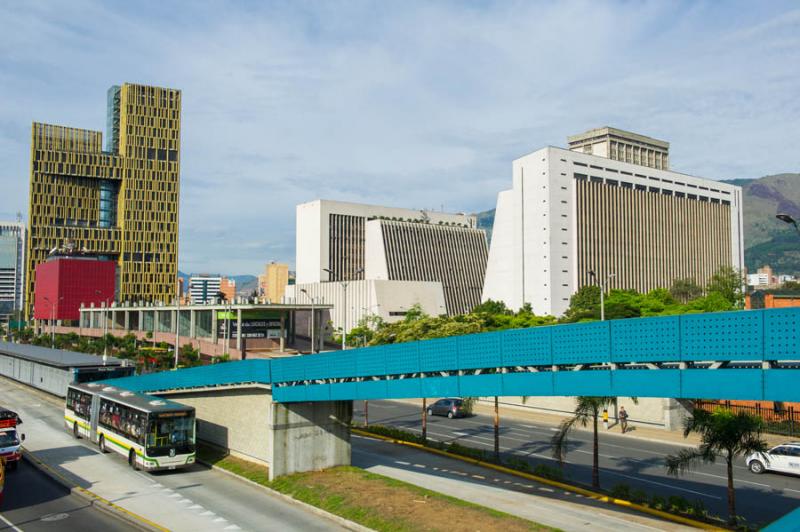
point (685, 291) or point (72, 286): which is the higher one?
point (72, 286)

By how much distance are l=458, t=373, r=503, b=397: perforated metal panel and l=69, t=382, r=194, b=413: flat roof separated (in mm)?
15400

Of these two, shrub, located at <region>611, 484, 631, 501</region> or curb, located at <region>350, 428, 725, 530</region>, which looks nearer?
curb, located at <region>350, 428, 725, 530</region>

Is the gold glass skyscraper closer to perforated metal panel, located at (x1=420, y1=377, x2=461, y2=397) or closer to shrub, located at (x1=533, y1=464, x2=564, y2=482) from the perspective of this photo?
shrub, located at (x1=533, y1=464, x2=564, y2=482)

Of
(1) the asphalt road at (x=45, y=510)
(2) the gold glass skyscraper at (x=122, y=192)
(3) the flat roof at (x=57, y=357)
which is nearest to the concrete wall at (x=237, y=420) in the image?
(1) the asphalt road at (x=45, y=510)

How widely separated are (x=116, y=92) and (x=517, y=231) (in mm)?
118515

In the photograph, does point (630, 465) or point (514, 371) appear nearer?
point (514, 371)

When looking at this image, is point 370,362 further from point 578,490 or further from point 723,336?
point 723,336

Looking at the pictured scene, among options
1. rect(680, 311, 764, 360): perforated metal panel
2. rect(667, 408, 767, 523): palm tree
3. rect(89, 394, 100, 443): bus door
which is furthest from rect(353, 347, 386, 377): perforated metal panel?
rect(89, 394, 100, 443): bus door

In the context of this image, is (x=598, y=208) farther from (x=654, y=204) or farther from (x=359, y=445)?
(x=359, y=445)

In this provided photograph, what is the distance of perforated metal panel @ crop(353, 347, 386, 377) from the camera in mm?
26797

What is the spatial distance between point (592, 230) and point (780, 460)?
113 metres

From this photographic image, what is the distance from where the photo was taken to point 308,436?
3128 cm

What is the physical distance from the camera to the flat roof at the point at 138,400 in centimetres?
3219

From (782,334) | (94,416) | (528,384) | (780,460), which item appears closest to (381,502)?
(528,384)
